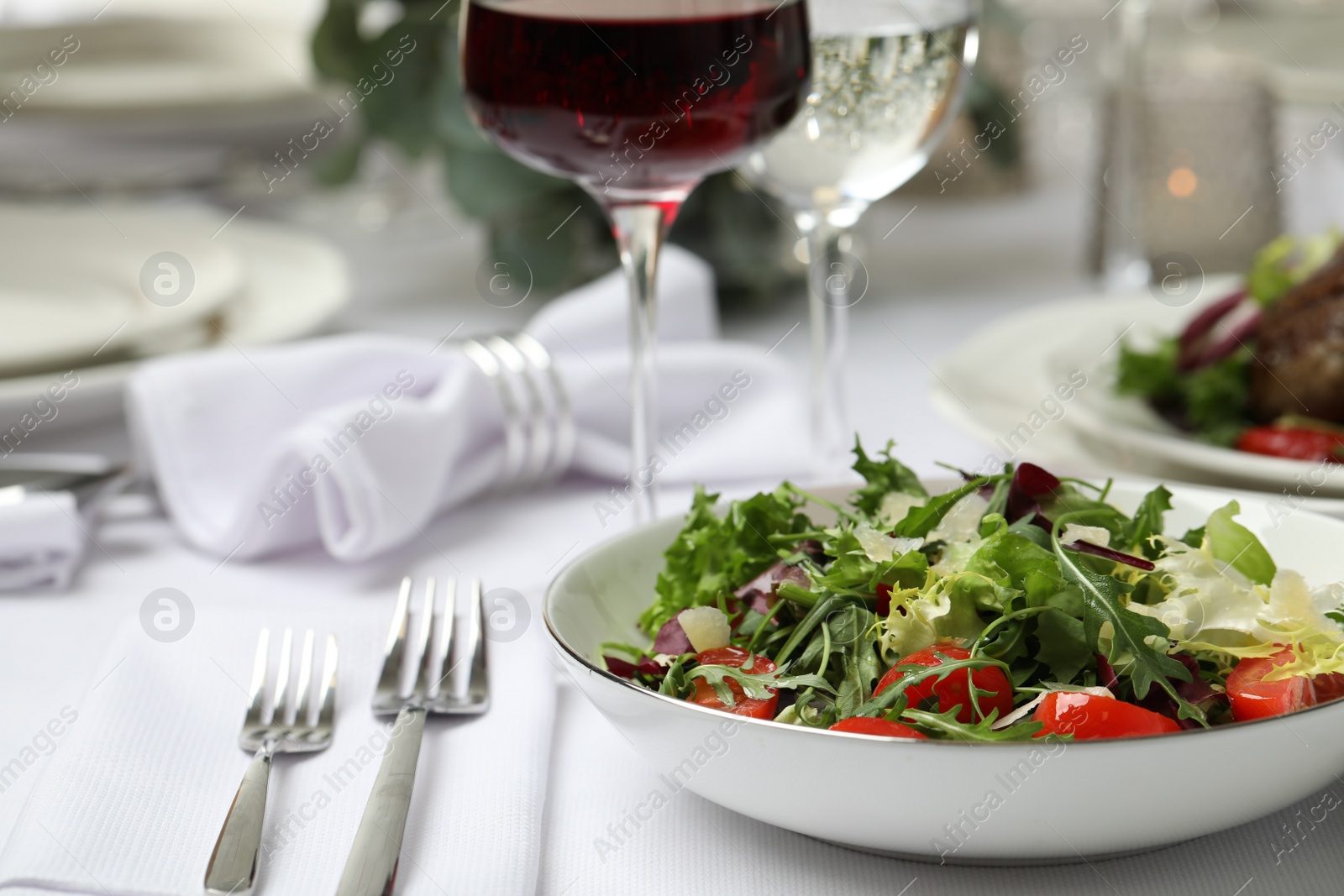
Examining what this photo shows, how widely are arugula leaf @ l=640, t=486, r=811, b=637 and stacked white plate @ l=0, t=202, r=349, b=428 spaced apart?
2.15 ft

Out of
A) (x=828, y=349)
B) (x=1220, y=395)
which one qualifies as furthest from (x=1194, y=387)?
(x=828, y=349)

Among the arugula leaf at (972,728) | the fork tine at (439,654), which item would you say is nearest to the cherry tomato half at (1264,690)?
the arugula leaf at (972,728)

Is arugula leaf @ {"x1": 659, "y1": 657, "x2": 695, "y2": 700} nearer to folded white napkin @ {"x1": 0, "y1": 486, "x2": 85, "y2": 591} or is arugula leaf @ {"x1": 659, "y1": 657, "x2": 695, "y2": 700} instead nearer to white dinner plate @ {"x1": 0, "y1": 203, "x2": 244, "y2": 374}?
folded white napkin @ {"x1": 0, "y1": 486, "x2": 85, "y2": 591}

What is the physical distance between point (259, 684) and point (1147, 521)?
538mm

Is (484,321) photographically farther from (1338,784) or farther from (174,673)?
(1338,784)

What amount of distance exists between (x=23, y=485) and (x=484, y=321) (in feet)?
2.50

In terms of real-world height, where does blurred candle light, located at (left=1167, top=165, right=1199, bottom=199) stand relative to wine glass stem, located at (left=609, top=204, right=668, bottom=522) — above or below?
below

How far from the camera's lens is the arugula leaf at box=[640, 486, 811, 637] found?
30.5 inches

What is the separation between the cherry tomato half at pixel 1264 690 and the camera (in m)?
0.59

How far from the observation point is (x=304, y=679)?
2.59 feet

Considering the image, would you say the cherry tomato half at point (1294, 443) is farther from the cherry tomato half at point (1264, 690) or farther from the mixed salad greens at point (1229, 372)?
the cherry tomato half at point (1264, 690)

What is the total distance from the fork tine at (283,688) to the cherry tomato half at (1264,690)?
51 cm
